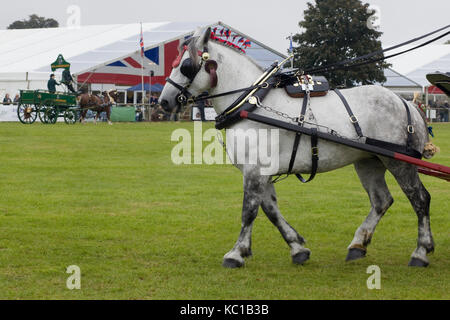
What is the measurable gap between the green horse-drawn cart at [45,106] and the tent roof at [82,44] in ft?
25.0

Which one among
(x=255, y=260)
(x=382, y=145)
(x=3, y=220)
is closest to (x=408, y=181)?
(x=382, y=145)

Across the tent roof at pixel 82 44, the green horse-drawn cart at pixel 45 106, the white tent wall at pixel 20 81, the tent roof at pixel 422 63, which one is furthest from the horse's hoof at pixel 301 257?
the tent roof at pixel 422 63

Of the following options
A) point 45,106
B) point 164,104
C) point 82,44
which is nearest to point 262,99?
point 164,104

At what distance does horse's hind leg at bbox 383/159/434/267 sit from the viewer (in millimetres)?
8367

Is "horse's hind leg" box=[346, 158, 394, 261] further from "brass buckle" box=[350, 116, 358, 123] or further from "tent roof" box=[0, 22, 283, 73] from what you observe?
"tent roof" box=[0, 22, 283, 73]

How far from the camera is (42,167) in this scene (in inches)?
758

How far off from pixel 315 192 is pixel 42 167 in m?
7.84

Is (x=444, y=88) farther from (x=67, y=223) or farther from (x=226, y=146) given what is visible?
(x=67, y=223)

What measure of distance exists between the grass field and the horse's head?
189 cm

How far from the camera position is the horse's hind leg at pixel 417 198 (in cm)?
837

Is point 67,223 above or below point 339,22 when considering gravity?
below

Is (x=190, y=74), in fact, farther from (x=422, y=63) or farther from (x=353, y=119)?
(x=422, y=63)

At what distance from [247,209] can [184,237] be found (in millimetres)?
2300

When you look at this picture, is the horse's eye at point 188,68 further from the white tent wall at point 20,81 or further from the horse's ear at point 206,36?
the white tent wall at point 20,81
